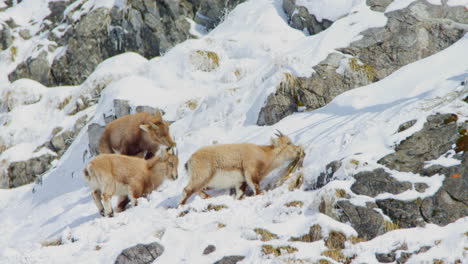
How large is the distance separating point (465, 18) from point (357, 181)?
34.2 feet

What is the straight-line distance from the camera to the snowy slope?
8484 mm

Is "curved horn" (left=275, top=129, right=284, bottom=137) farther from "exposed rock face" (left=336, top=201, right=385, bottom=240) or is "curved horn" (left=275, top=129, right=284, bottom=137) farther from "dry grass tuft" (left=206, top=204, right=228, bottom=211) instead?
"exposed rock face" (left=336, top=201, right=385, bottom=240)

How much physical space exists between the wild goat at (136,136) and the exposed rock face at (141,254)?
5460 mm

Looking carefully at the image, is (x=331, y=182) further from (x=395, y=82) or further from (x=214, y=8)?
(x=214, y=8)

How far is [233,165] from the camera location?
11273 mm

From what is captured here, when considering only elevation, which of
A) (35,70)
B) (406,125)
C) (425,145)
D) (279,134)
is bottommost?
(35,70)

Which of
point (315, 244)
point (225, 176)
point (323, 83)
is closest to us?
point (315, 244)

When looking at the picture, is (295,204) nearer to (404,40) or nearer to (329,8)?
(404,40)

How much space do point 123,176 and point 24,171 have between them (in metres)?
10.6

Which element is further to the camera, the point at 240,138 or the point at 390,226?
the point at 240,138

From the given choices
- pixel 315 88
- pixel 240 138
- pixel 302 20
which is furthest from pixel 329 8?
pixel 240 138

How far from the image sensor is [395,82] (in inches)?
492

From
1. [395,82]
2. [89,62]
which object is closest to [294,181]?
[395,82]

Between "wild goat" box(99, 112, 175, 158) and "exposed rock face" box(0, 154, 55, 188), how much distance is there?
7.34m
